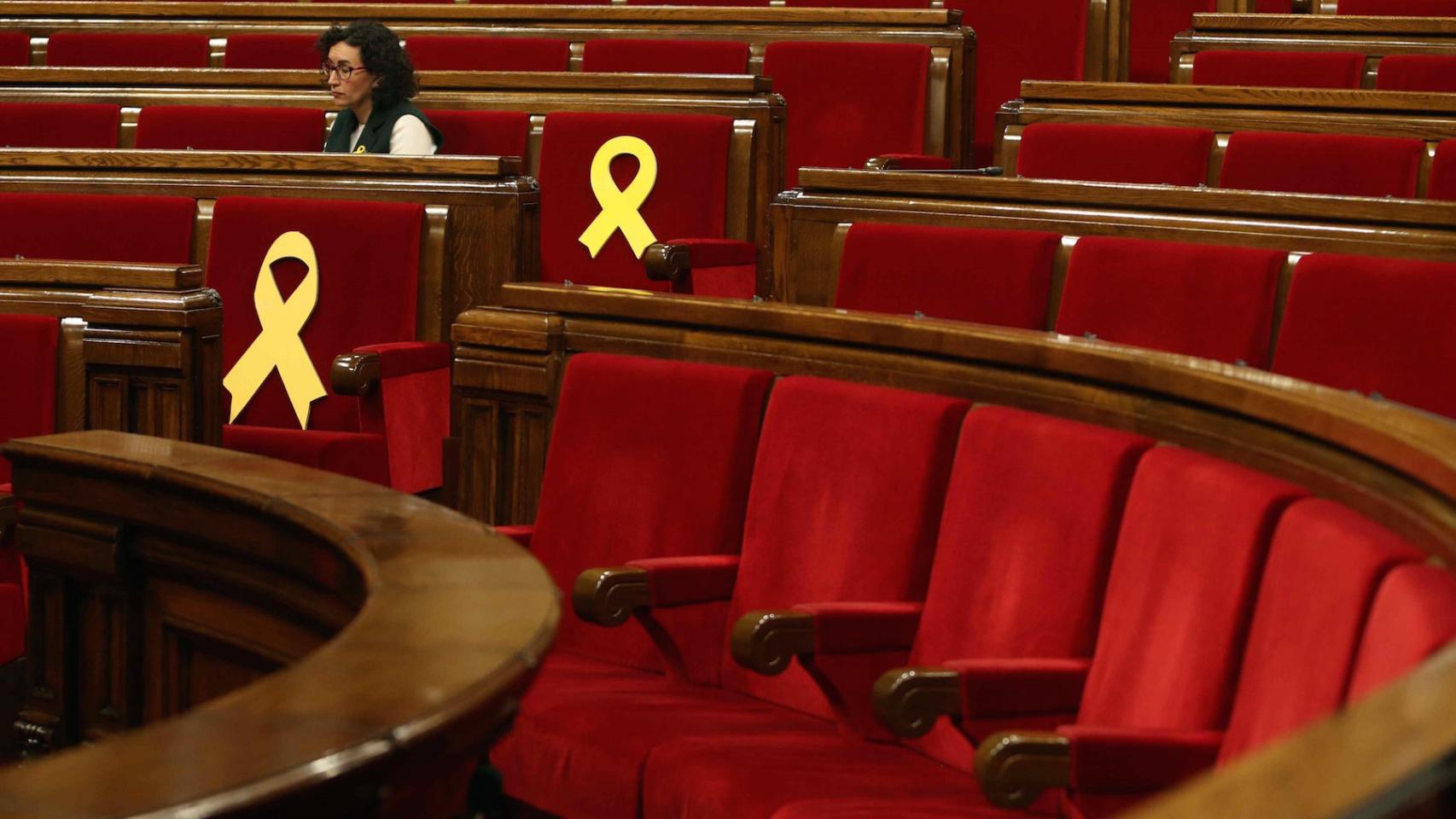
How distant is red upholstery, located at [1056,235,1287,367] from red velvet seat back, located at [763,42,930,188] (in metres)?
0.50

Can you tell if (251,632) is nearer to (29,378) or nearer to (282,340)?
(29,378)

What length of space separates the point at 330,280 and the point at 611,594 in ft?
1.49

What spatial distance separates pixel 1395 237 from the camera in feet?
2.43

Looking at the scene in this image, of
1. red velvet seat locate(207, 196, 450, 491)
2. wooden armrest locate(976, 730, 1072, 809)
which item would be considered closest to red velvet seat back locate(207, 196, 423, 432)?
red velvet seat locate(207, 196, 450, 491)

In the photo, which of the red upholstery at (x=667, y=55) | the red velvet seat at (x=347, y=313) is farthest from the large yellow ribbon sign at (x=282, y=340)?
the red upholstery at (x=667, y=55)

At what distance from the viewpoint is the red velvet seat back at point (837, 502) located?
0.61m

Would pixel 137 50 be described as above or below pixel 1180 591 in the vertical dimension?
above

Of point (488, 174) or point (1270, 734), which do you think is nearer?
point (1270, 734)

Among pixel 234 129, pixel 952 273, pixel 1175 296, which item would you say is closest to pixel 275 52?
pixel 234 129

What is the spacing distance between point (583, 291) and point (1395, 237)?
33 cm

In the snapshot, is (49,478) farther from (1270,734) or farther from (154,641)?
(1270,734)

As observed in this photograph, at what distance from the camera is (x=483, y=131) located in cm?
121

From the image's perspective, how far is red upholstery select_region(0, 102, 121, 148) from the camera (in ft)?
4.27

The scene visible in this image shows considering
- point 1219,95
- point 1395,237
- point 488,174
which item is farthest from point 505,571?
point 1219,95
